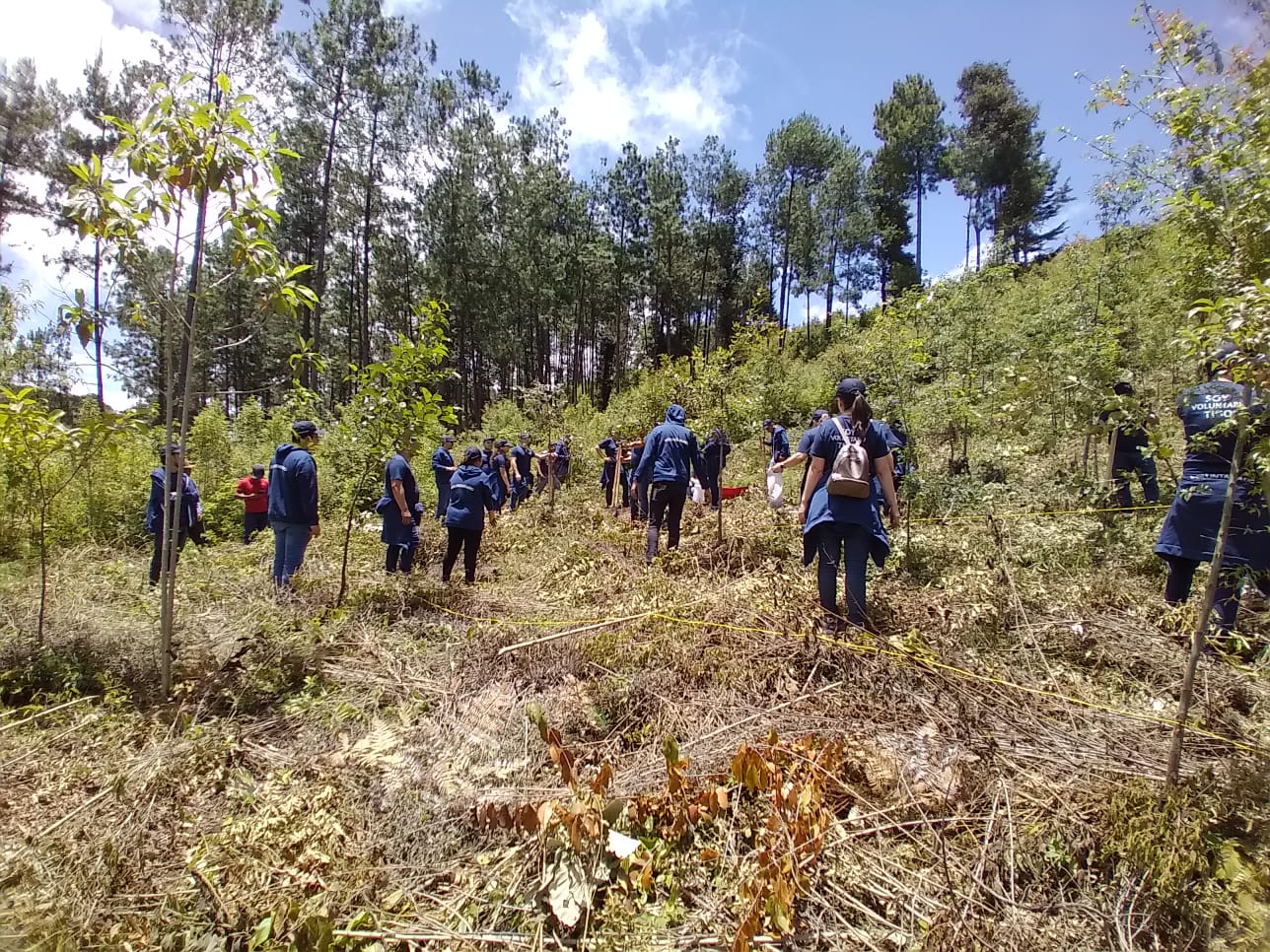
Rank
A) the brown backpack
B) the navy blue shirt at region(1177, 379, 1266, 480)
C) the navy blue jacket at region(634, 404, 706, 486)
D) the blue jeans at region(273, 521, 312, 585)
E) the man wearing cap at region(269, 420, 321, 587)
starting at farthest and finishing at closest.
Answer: the navy blue jacket at region(634, 404, 706, 486) < the blue jeans at region(273, 521, 312, 585) < the man wearing cap at region(269, 420, 321, 587) < the brown backpack < the navy blue shirt at region(1177, 379, 1266, 480)

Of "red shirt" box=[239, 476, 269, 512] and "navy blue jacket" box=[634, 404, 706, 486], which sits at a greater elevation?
"navy blue jacket" box=[634, 404, 706, 486]

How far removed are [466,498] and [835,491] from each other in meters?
4.04

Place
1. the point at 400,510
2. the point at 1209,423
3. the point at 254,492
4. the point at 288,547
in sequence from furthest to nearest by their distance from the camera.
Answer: the point at 254,492 → the point at 400,510 → the point at 288,547 → the point at 1209,423

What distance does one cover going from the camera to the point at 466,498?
21.5ft

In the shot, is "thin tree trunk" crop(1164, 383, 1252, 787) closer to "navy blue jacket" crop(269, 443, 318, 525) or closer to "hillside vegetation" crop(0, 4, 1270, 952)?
"hillside vegetation" crop(0, 4, 1270, 952)

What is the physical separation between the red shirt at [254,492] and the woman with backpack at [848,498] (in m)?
7.78

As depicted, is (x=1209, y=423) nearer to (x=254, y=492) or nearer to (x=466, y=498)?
(x=466, y=498)

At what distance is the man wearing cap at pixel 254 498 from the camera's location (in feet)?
28.2

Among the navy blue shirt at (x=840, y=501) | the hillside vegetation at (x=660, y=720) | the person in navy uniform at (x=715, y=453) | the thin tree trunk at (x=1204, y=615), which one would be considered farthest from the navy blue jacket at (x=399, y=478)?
the thin tree trunk at (x=1204, y=615)

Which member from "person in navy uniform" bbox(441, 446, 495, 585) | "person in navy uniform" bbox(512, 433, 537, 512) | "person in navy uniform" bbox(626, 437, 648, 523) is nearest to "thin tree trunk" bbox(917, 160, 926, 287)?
"person in navy uniform" bbox(512, 433, 537, 512)

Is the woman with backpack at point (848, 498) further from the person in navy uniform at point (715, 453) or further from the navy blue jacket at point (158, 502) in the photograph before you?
the navy blue jacket at point (158, 502)

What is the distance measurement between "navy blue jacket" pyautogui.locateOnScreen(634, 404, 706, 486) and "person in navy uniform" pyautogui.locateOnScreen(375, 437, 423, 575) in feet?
8.42

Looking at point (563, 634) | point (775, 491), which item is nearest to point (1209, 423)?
point (563, 634)

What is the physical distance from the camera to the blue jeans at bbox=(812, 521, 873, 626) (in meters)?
4.19
